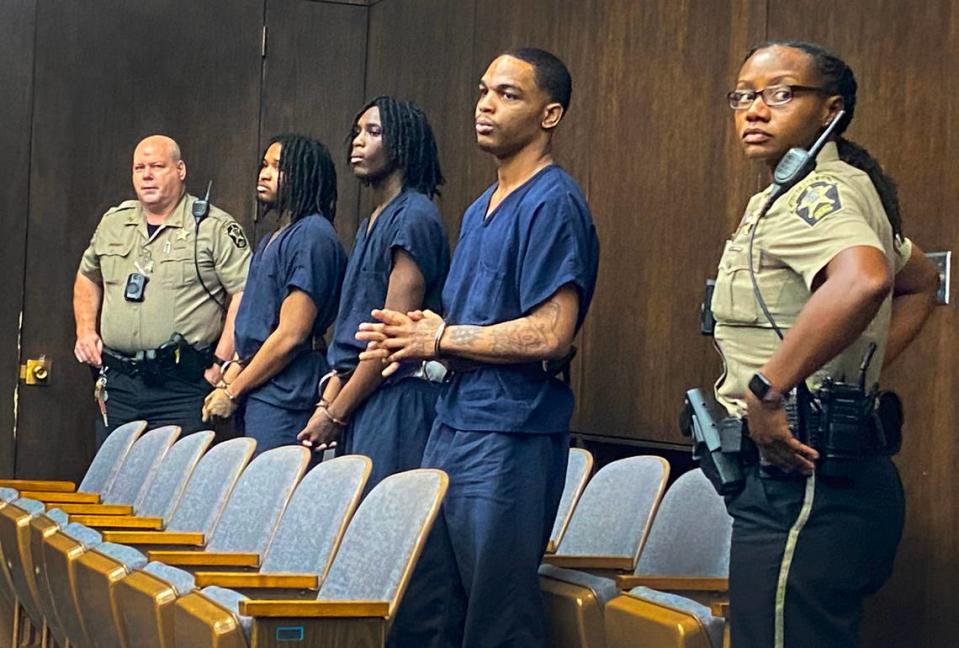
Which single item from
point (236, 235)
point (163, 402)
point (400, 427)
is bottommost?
point (163, 402)

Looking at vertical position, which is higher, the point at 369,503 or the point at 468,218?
the point at 468,218

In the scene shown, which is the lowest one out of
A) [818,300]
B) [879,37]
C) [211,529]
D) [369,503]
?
[211,529]

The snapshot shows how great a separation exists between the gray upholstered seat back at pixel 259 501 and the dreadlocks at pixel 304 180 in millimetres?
1285

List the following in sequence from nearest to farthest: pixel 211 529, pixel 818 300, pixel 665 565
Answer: pixel 818 300
pixel 665 565
pixel 211 529

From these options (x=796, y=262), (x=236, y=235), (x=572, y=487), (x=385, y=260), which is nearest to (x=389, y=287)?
(x=385, y=260)

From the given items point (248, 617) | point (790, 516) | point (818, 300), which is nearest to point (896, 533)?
point (790, 516)

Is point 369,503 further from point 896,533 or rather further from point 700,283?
point 700,283

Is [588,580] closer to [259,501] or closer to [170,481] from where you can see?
[259,501]

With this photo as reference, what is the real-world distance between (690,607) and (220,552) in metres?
1.39

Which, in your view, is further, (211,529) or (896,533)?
(211,529)

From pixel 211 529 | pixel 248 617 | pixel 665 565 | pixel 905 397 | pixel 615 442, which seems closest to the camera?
pixel 248 617

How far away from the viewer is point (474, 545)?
3135 mm

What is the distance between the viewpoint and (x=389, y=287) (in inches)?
159

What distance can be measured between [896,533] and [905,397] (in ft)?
3.77
